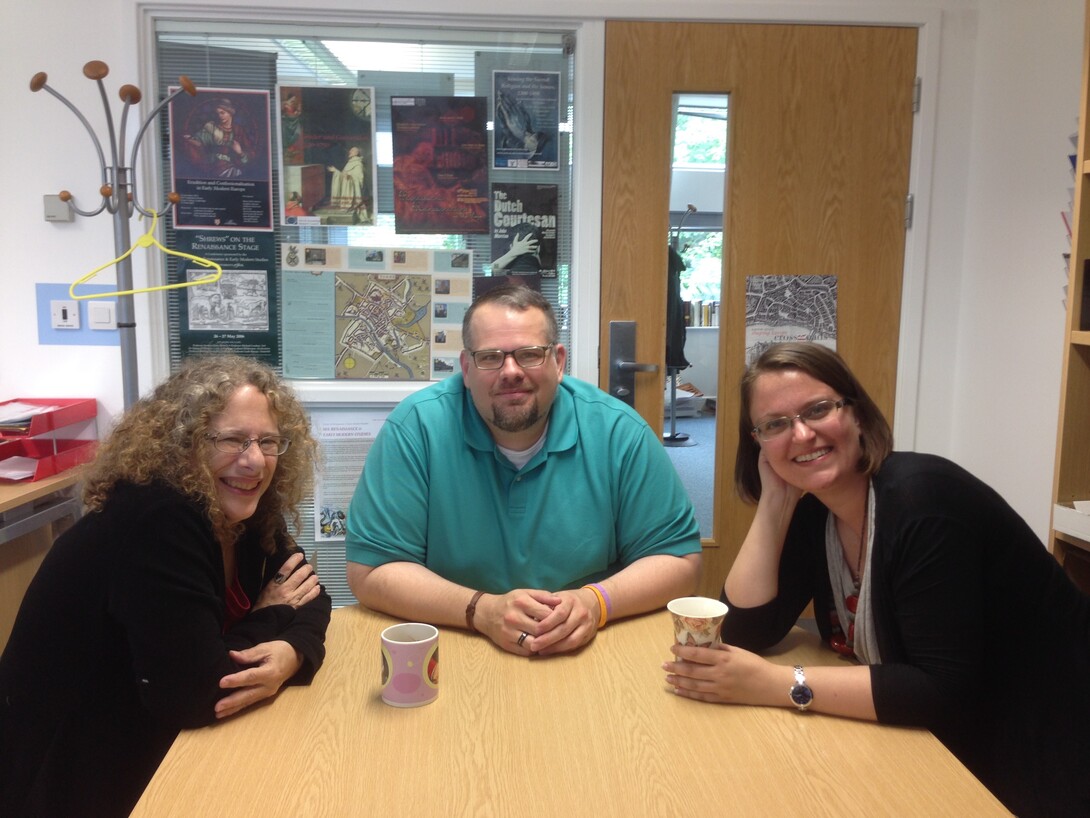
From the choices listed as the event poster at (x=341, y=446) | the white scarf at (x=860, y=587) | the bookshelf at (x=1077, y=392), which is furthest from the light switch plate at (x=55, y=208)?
the bookshelf at (x=1077, y=392)

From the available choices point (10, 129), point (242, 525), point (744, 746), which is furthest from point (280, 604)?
point (10, 129)

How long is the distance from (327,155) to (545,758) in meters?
2.24

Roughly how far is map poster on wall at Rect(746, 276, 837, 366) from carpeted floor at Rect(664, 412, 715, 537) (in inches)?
11.7

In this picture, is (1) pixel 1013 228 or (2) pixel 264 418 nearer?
(2) pixel 264 418

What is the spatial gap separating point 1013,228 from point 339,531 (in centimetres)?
242

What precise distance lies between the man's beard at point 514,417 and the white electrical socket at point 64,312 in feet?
5.63

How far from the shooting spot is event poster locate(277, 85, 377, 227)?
2.71 m

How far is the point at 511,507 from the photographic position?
1.70 metres

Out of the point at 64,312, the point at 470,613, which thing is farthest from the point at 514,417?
the point at 64,312

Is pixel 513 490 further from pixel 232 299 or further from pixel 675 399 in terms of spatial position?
pixel 232 299

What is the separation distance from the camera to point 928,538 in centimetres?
119

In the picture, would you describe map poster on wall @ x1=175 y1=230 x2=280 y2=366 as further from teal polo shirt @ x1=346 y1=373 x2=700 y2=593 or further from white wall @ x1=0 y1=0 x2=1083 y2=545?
teal polo shirt @ x1=346 y1=373 x2=700 y2=593

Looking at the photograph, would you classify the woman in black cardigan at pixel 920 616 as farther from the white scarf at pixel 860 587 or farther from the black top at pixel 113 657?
the black top at pixel 113 657

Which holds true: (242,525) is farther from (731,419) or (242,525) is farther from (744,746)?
(731,419)
